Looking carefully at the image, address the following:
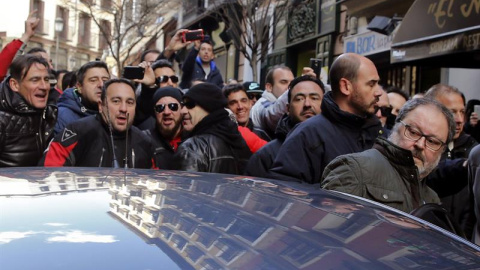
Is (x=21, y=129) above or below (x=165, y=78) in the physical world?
below

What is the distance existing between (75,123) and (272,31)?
703 inches

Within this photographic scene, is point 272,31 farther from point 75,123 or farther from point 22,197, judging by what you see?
point 22,197

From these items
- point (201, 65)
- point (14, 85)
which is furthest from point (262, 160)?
point (201, 65)

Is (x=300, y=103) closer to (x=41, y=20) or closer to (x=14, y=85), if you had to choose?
(x=14, y=85)

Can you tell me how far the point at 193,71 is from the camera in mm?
8844

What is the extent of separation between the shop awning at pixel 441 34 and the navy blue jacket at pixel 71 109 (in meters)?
4.33

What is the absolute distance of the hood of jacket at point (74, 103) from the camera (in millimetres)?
5527

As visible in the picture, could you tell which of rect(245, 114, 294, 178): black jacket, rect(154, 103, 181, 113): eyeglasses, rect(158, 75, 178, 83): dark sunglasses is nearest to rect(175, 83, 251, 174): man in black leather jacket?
rect(245, 114, 294, 178): black jacket

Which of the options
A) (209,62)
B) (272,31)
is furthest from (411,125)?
(272,31)

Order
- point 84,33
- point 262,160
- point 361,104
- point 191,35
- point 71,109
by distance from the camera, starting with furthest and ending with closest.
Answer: point 84,33
point 191,35
point 71,109
point 262,160
point 361,104

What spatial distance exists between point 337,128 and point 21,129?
228 centimetres

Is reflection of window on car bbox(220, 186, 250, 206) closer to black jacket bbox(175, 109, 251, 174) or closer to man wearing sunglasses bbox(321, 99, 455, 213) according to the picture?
man wearing sunglasses bbox(321, 99, 455, 213)

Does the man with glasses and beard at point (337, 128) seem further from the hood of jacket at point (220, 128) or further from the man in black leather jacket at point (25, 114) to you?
the man in black leather jacket at point (25, 114)

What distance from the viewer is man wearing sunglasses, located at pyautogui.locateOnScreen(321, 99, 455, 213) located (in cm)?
307
